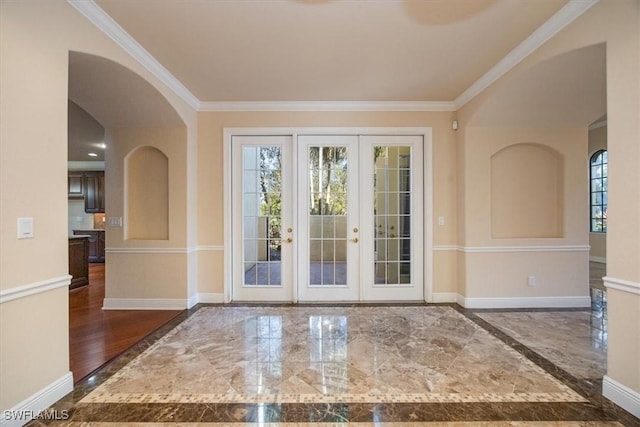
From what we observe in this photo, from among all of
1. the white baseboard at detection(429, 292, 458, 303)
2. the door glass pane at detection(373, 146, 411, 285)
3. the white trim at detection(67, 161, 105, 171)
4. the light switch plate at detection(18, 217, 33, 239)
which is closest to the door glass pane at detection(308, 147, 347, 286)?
the door glass pane at detection(373, 146, 411, 285)

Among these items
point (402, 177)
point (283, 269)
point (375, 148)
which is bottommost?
point (283, 269)

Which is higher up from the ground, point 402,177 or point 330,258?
point 402,177

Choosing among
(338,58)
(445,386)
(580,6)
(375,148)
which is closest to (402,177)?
(375,148)

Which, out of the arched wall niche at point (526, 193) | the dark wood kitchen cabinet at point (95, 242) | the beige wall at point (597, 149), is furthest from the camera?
the dark wood kitchen cabinet at point (95, 242)

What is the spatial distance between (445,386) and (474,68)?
10.2 ft

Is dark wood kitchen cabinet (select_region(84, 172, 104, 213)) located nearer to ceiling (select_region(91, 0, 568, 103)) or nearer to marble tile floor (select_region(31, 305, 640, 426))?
ceiling (select_region(91, 0, 568, 103))

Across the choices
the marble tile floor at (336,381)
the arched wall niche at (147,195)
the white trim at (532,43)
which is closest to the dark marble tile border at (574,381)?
the marble tile floor at (336,381)

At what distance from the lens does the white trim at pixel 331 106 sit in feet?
13.5

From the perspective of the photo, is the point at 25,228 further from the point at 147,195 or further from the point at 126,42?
the point at 147,195

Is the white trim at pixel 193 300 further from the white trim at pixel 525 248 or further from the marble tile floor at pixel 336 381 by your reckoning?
the white trim at pixel 525 248

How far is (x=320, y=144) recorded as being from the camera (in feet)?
13.9

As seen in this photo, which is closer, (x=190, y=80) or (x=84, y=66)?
(x=84, y=66)

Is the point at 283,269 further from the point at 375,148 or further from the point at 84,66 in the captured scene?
the point at 84,66

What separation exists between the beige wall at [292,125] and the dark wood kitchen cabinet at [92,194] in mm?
6191
